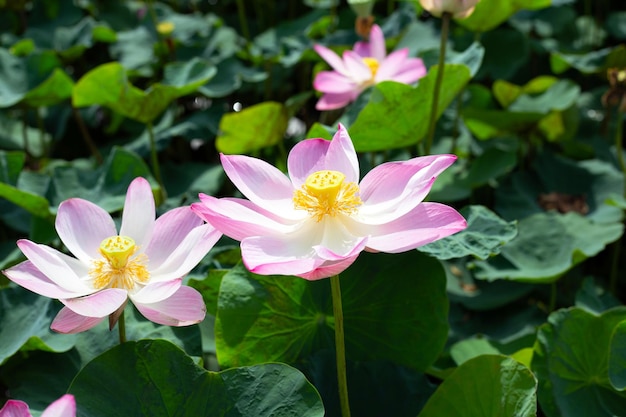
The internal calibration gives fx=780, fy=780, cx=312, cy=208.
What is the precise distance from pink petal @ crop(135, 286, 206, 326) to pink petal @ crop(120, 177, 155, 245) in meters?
0.11

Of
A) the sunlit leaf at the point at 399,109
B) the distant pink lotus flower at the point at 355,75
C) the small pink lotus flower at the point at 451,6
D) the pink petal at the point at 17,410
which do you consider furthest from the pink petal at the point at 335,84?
the pink petal at the point at 17,410

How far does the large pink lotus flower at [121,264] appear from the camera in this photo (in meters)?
0.74

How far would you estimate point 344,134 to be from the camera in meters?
0.85

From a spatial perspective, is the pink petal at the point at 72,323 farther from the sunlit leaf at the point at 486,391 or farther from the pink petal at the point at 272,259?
the sunlit leaf at the point at 486,391

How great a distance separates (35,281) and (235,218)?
7.9 inches

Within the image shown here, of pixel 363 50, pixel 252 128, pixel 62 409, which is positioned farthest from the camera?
pixel 363 50

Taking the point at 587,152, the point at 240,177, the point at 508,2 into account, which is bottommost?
the point at 587,152

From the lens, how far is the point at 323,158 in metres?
0.88

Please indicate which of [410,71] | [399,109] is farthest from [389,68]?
[399,109]

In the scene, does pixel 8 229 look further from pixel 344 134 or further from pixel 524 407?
pixel 524 407

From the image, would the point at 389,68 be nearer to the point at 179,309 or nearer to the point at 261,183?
the point at 261,183

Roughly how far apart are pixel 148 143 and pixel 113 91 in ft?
0.90

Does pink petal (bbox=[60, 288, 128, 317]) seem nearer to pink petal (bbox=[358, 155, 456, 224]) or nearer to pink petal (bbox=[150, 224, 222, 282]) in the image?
A: pink petal (bbox=[150, 224, 222, 282])

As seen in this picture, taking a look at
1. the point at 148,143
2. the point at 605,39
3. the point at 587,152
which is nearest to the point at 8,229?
the point at 148,143
